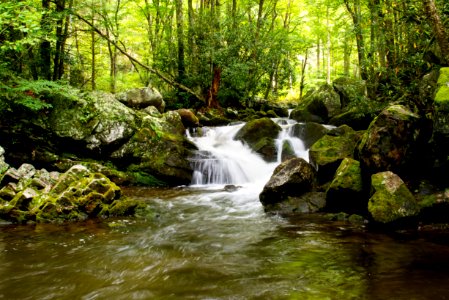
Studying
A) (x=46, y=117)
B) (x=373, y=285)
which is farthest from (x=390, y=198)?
(x=46, y=117)

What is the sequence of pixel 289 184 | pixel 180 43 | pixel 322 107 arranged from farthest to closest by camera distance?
pixel 180 43 < pixel 322 107 < pixel 289 184

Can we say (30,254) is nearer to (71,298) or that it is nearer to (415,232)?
(71,298)

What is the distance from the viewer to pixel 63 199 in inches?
277

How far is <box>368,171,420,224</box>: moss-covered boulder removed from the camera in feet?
19.7

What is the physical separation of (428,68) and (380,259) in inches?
240

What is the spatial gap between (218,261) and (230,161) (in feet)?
23.4

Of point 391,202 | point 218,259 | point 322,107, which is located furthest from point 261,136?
point 218,259

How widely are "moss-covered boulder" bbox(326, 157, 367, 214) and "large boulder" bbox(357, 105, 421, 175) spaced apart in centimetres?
38

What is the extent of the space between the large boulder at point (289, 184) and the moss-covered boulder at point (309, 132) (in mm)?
5212

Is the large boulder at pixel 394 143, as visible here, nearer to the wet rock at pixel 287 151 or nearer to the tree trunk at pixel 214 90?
the wet rock at pixel 287 151

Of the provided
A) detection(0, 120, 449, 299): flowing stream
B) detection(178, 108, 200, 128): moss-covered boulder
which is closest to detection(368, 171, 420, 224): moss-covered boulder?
detection(0, 120, 449, 299): flowing stream

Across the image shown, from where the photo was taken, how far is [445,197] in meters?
6.10

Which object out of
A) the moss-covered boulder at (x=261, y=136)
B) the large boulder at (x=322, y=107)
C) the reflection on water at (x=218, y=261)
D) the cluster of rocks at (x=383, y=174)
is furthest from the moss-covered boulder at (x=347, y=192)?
the large boulder at (x=322, y=107)

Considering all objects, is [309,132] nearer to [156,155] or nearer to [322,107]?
[322,107]
